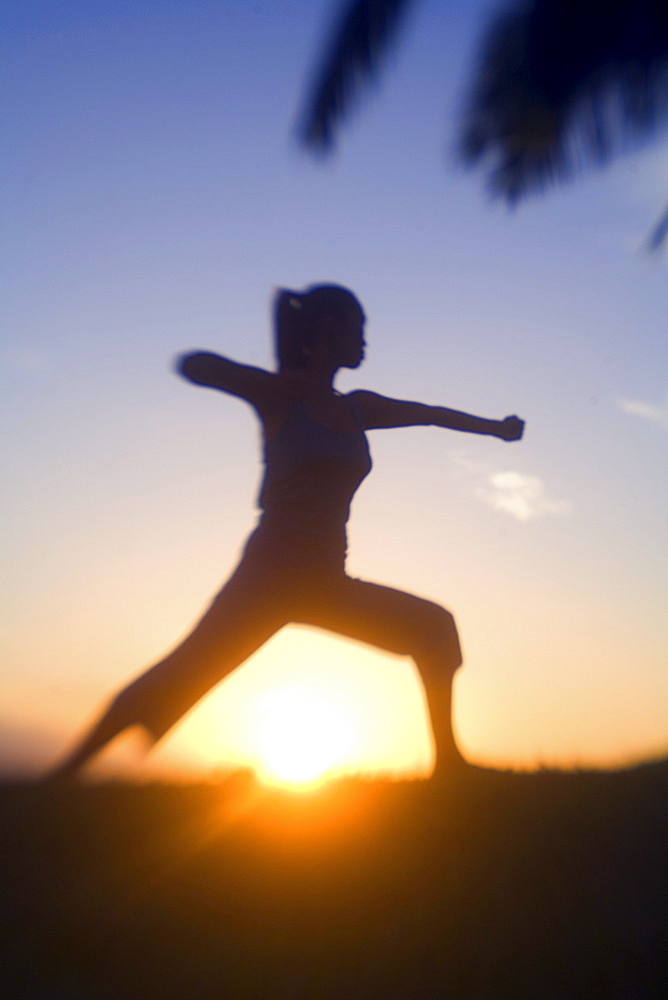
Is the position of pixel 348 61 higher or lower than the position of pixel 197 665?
higher

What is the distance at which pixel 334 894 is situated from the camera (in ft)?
7.19

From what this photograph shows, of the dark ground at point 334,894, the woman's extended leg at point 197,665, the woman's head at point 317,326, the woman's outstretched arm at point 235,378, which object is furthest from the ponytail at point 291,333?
A: the dark ground at point 334,894

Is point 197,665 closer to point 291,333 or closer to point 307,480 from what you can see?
point 307,480

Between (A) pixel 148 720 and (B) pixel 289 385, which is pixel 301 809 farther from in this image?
(B) pixel 289 385

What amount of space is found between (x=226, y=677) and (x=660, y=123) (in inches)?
181

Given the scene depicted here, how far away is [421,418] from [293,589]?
104 cm

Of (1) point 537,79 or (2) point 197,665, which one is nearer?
(2) point 197,665

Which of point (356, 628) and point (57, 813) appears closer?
point (57, 813)

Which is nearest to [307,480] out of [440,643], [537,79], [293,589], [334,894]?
[293,589]

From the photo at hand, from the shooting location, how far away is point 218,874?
7.44ft

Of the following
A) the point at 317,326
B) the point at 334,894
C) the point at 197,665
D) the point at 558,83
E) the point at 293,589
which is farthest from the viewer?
the point at 558,83

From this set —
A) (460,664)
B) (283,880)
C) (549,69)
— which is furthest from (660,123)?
(283,880)

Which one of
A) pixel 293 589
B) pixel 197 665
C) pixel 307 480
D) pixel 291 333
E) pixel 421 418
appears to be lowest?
pixel 197 665

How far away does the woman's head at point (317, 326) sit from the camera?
3191 mm
